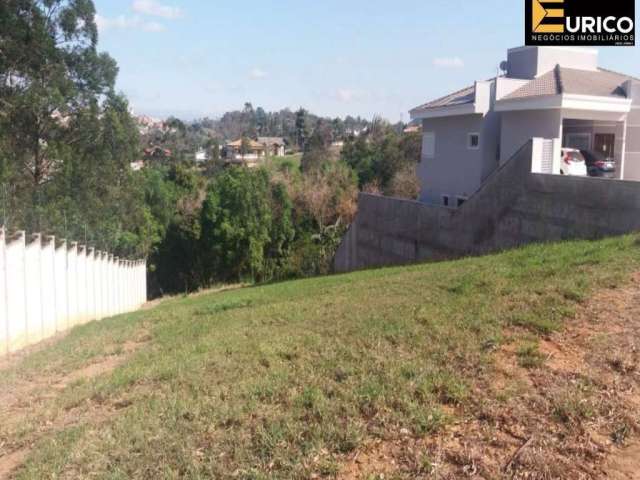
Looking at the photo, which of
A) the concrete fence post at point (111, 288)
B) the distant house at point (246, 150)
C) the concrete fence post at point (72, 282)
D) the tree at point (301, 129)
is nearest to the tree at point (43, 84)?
the concrete fence post at point (111, 288)

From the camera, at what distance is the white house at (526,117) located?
57.1 feet

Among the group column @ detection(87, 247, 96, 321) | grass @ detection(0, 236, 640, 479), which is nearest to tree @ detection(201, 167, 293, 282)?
column @ detection(87, 247, 96, 321)

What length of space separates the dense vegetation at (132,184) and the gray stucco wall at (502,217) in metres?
6.31

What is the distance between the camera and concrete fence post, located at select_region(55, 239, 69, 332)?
43.6ft

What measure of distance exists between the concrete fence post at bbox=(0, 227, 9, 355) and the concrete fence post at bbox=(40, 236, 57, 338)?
186 centimetres

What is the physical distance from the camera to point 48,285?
494 inches

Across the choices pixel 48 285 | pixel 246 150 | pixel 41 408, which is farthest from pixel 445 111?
pixel 246 150

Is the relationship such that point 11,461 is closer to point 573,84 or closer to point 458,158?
point 458,158

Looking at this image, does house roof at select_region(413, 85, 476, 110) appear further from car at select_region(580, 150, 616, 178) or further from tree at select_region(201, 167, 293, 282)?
tree at select_region(201, 167, 293, 282)

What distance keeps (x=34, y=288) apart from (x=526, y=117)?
14.0 meters

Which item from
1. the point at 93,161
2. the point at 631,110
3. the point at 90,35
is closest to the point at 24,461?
the point at 631,110

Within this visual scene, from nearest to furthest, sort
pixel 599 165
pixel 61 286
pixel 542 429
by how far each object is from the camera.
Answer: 1. pixel 542 429
2. pixel 61 286
3. pixel 599 165

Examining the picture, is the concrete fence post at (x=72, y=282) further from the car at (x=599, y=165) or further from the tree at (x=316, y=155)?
the tree at (x=316, y=155)

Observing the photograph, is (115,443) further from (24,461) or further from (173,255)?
(173,255)
